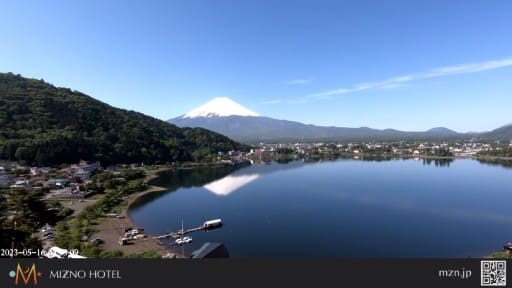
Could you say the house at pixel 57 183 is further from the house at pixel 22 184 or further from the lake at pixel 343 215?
the lake at pixel 343 215

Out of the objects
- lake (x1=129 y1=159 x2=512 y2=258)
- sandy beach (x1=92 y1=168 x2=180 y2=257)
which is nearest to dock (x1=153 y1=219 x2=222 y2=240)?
lake (x1=129 y1=159 x2=512 y2=258)

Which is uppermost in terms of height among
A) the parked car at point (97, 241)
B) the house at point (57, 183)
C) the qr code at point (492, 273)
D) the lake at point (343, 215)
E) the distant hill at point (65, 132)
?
the distant hill at point (65, 132)

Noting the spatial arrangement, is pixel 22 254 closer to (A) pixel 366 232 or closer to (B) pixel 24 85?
(A) pixel 366 232

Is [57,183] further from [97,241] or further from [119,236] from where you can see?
[97,241]

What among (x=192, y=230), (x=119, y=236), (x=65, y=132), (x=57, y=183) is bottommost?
(x=192, y=230)

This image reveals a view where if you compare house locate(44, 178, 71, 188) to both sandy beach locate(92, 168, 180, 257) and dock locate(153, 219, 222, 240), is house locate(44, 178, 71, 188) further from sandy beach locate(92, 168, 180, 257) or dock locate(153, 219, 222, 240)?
dock locate(153, 219, 222, 240)

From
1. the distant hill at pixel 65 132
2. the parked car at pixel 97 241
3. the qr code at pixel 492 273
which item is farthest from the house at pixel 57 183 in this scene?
the qr code at pixel 492 273

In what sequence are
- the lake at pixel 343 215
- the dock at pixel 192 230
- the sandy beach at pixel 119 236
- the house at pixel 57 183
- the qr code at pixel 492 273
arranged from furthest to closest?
the house at pixel 57 183 → the dock at pixel 192 230 → the lake at pixel 343 215 → the sandy beach at pixel 119 236 → the qr code at pixel 492 273

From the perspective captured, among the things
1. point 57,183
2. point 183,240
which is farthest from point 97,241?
point 57,183
